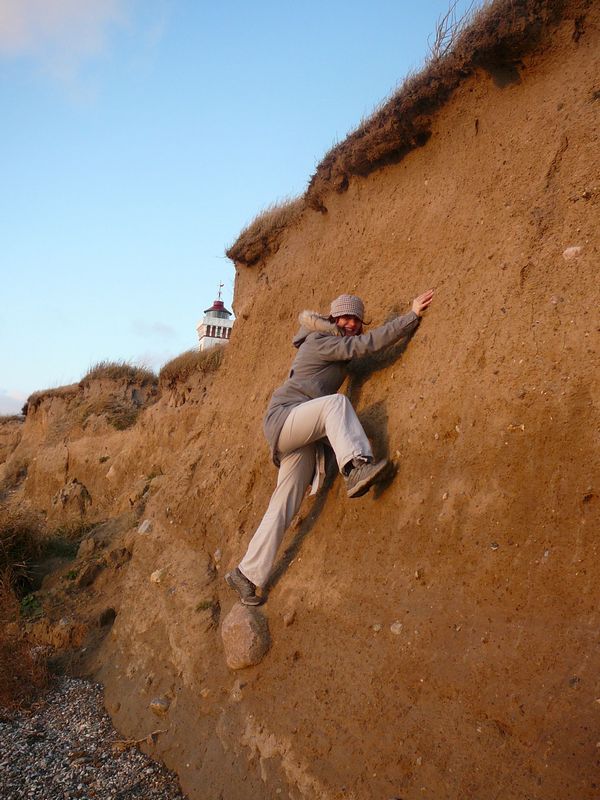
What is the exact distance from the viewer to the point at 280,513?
4.84 m

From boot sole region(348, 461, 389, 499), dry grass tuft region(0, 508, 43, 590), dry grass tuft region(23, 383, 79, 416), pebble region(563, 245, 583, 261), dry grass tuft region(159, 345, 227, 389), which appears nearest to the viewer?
pebble region(563, 245, 583, 261)

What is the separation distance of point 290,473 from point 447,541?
143 centimetres

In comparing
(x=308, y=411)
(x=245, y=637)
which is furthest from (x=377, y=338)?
(x=245, y=637)

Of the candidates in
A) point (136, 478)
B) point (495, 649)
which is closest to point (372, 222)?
point (495, 649)

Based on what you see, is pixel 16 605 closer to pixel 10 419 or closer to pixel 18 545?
pixel 18 545

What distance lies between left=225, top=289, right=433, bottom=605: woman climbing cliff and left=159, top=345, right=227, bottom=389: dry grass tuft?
699 centimetres

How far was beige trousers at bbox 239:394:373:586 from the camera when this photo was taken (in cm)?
463

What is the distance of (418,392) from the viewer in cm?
454

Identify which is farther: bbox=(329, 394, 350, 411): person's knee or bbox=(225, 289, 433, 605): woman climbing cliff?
bbox=(225, 289, 433, 605): woman climbing cliff

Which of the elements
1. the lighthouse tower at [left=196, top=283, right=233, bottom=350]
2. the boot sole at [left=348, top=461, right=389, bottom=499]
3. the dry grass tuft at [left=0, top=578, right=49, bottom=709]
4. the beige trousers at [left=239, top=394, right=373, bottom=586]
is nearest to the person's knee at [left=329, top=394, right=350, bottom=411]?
the beige trousers at [left=239, top=394, right=373, bottom=586]

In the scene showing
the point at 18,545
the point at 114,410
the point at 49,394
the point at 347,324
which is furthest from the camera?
the point at 49,394

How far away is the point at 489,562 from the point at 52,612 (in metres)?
5.50

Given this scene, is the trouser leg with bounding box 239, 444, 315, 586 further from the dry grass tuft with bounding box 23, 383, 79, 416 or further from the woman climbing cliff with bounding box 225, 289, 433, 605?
the dry grass tuft with bounding box 23, 383, 79, 416

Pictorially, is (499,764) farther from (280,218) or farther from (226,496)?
(280,218)
